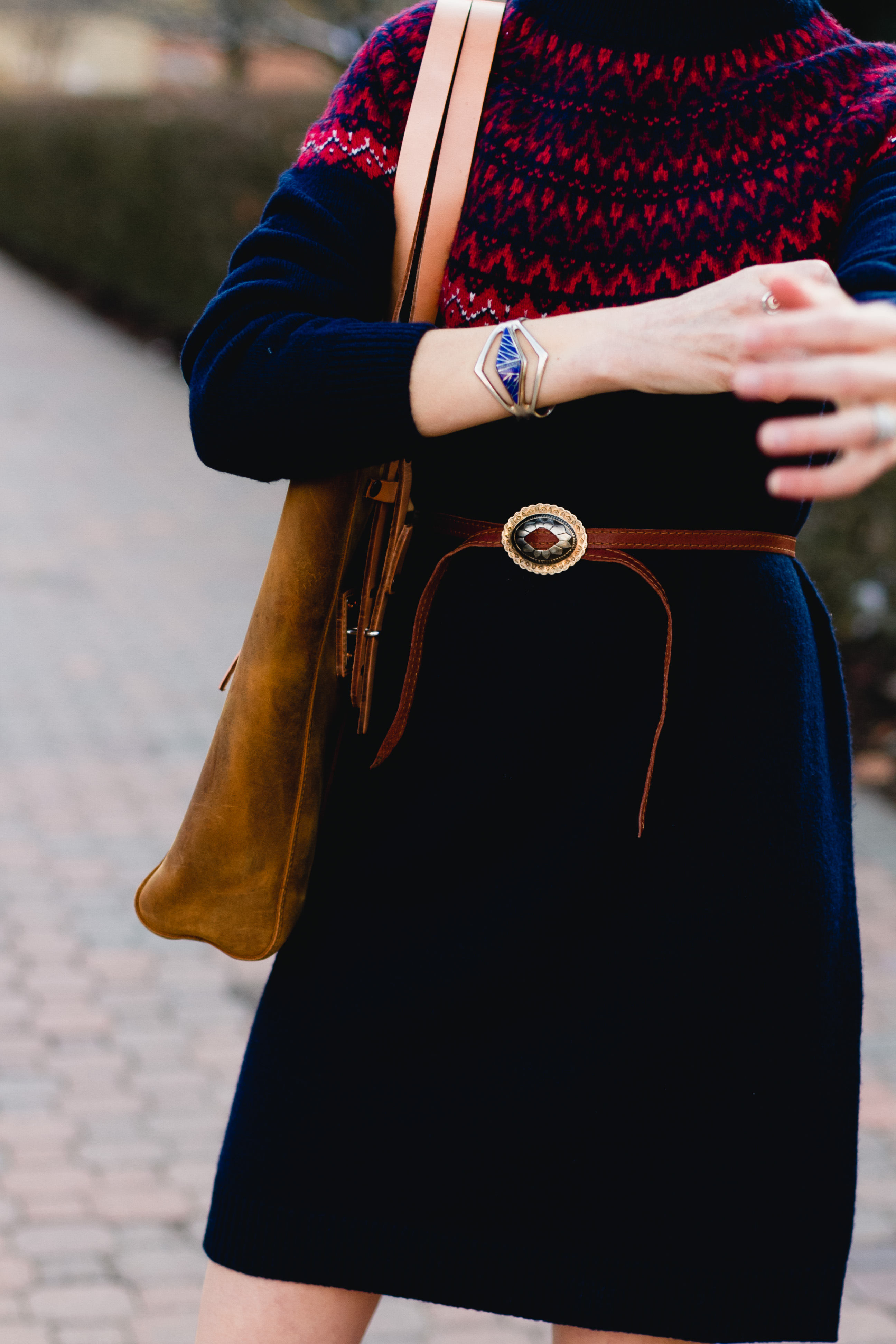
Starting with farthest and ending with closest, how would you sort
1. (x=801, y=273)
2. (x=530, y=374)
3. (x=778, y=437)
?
(x=530, y=374) → (x=801, y=273) → (x=778, y=437)

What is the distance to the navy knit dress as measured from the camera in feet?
4.86

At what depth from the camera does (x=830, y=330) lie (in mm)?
1057

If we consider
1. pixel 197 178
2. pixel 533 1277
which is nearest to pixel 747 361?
pixel 533 1277

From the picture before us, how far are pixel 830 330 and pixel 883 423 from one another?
0.23ft

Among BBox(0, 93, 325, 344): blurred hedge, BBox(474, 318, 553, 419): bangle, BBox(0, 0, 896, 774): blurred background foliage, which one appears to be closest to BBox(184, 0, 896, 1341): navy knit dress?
BBox(474, 318, 553, 419): bangle

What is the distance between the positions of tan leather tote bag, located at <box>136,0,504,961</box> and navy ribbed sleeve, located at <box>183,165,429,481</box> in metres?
0.04

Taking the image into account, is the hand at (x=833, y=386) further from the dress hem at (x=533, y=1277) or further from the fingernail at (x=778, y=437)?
the dress hem at (x=533, y=1277)

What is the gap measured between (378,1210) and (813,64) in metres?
1.17

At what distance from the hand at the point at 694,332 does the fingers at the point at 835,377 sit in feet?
0.41

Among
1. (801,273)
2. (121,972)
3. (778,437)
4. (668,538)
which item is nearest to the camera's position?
(778,437)

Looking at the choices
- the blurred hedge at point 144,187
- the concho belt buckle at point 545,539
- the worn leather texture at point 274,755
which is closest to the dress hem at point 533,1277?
the worn leather texture at point 274,755

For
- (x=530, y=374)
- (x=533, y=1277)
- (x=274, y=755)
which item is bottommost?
(x=533, y=1277)

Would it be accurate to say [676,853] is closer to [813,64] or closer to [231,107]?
[813,64]

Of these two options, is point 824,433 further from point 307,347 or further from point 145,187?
point 145,187
